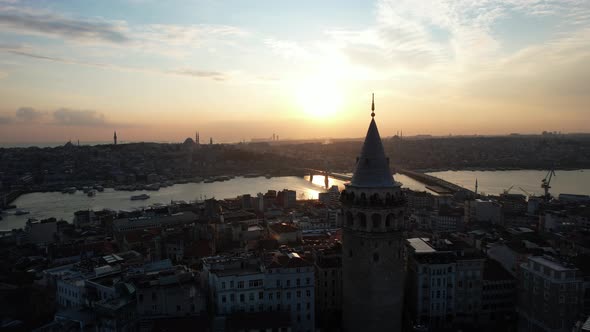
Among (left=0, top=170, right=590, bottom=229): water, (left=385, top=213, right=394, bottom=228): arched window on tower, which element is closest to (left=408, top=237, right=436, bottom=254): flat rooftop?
(left=385, top=213, right=394, bottom=228): arched window on tower

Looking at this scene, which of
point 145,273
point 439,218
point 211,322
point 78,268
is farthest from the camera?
point 439,218

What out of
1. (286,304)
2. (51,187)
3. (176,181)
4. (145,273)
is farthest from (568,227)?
(51,187)

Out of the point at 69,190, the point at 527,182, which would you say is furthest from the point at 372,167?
the point at 527,182

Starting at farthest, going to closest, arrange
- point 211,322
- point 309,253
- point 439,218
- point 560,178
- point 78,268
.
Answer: point 560,178 → point 439,218 → point 309,253 → point 78,268 → point 211,322

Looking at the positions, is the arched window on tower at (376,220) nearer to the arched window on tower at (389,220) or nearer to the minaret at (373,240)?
the minaret at (373,240)

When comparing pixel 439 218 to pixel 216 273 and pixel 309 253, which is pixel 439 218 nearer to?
pixel 309 253

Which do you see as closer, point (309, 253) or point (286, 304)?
point (286, 304)

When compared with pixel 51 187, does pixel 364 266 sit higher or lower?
higher
